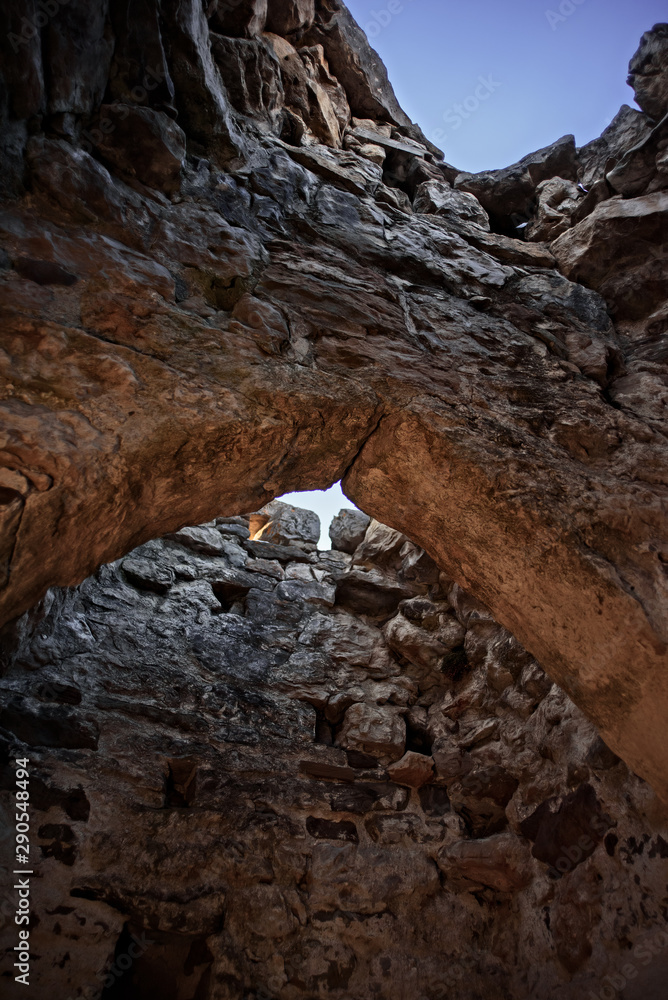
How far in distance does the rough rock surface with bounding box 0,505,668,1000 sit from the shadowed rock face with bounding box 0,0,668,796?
1145 millimetres

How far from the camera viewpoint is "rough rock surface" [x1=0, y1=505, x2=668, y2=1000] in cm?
263

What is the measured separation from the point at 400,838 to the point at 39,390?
Answer: 3206mm

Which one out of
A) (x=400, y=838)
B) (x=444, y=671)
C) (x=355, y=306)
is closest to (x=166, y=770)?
(x=400, y=838)

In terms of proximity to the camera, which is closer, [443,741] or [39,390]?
[39,390]

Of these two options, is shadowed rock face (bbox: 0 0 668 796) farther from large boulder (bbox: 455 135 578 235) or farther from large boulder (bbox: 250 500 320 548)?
large boulder (bbox: 250 500 320 548)

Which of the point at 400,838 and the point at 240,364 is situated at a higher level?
the point at 240,364

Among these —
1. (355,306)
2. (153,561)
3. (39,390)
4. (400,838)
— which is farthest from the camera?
(153,561)

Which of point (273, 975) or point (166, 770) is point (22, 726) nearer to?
point (166, 770)

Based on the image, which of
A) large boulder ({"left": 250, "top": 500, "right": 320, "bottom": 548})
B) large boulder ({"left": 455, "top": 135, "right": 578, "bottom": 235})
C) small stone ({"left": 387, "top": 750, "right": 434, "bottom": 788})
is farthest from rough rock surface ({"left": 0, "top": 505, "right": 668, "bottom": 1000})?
large boulder ({"left": 455, "top": 135, "right": 578, "bottom": 235})

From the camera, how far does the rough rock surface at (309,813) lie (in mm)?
2633

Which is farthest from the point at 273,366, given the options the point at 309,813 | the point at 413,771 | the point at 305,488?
the point at 413,771

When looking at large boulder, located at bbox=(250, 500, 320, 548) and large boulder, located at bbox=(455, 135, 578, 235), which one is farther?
large boulder, located at bbox=(250, 500, 320, 548)

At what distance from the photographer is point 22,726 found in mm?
3209

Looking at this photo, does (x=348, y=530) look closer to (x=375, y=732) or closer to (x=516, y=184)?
(x=375, y=732)
